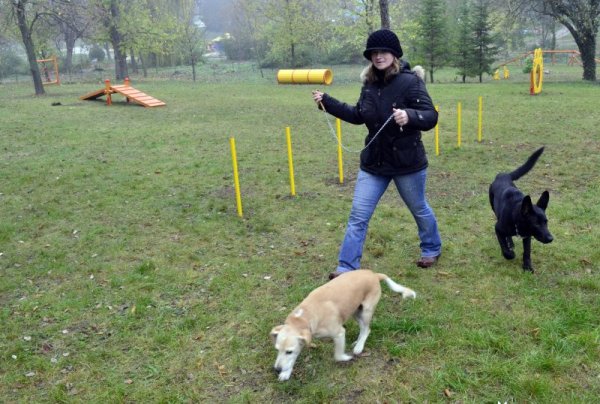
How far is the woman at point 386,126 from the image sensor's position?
4.02m

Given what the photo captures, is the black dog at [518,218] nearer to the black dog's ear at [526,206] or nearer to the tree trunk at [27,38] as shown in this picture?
the black dog's ear at [526,206]

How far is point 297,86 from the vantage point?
85.7 ft

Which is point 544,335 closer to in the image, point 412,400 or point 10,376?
point 412,400

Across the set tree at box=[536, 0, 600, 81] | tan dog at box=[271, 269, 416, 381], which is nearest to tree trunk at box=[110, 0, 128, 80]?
tree at box=[536, 0, 600, 81]

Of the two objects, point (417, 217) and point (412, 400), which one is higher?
point (417, 217)

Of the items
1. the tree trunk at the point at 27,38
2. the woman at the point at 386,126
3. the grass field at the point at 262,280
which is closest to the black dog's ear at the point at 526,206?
the grass field at the point at 262,280

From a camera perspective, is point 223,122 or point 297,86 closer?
point 223,122

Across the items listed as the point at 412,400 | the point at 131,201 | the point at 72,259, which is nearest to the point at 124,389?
the point at 412,400

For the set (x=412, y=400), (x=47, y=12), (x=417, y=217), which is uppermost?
(x=47, y=12)

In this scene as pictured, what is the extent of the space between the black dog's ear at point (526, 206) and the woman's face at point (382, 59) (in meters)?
1.71

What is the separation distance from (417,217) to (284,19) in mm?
30418

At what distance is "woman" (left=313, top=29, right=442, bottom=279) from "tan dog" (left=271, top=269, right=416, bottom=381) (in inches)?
31.3

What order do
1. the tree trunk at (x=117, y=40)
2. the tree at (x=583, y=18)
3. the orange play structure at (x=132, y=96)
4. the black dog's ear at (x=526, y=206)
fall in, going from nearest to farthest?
the black dog's ear at (x=526, y=206)
the orange play structure at (x=132, y=96)
the tree at (x=583, y=18)
the tree trunk at (x=117, y=40)

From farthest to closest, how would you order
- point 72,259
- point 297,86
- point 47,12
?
point 297,86 < point 47,12 < point 72,259
